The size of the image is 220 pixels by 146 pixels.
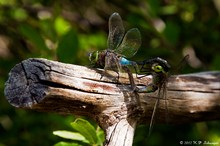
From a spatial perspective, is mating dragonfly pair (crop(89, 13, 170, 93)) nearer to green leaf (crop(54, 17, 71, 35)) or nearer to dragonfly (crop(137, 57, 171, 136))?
dragonfly (crop(137, 57, 171, 136))

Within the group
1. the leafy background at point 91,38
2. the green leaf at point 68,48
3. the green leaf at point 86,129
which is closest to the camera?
the green leaf at point 86,129

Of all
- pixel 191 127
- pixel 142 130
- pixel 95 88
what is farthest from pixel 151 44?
pixel 95 88

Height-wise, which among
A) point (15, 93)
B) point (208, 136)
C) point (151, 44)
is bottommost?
point (15, 93)

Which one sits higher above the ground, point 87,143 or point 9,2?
point 9,2

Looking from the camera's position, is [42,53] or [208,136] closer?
[42,53]

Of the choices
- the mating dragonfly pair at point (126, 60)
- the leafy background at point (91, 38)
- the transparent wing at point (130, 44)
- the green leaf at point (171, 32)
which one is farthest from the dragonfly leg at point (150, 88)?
the green leaf at point (171, 32)

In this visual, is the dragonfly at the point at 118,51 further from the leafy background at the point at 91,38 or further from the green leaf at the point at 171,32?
the green leaf at the point at 171,32

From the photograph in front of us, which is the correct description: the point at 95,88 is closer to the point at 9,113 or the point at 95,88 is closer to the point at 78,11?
the point at 9,113

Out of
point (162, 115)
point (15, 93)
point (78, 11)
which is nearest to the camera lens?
point (15, 93)
